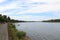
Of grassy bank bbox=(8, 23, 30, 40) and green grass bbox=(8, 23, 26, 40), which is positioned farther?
grassy bank bbox=(8, 23, 30, 40)

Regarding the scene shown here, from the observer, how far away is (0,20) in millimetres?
96500

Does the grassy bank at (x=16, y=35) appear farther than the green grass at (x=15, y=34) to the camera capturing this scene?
Yes

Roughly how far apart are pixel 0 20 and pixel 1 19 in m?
1.28

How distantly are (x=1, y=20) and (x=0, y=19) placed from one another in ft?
5.47

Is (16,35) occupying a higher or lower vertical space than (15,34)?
lower

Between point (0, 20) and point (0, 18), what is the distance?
173 centimetres

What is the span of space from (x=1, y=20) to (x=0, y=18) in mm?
1159

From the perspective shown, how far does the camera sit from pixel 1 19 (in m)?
97.6

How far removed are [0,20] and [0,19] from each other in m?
0.51

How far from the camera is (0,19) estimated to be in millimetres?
96562

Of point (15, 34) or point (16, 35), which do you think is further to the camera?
point (16, 35)
